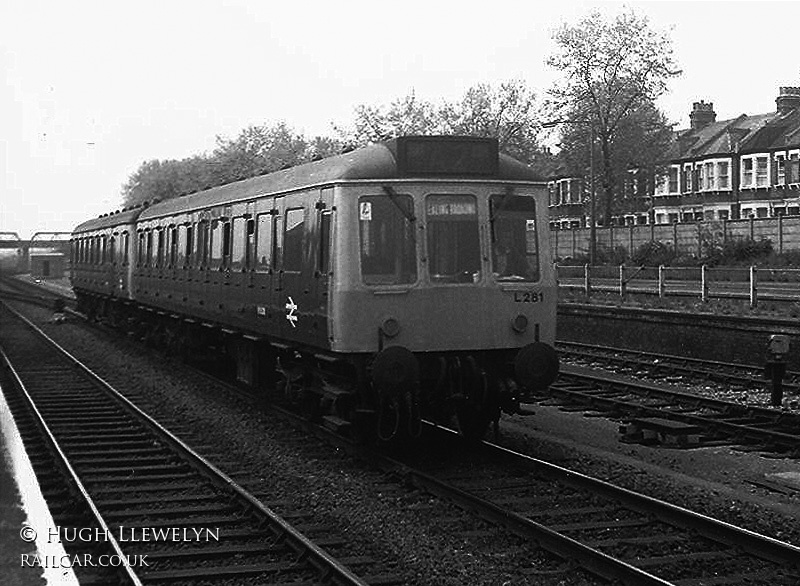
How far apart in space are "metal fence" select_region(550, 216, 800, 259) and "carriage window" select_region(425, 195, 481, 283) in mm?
23306

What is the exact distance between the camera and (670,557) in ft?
25.5

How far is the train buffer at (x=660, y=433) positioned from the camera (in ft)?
39.7

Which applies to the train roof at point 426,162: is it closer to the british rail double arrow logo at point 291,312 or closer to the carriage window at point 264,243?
the british rail double arrow logo at point 291,312

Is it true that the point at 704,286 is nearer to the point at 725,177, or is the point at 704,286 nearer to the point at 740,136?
the point at 725,177

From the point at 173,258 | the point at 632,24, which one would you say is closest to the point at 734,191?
the point at 632,24

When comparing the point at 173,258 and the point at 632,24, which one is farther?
the point at 632,24

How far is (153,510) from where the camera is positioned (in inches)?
372

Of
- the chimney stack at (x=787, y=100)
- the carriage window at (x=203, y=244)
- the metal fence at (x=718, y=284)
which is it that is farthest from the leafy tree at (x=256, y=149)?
the carriage window at (x=203, y=244)

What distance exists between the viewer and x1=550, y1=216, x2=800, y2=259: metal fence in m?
37.5

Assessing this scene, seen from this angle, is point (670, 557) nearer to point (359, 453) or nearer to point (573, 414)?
point (359, 453)

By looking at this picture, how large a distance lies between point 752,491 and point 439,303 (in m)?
3.39

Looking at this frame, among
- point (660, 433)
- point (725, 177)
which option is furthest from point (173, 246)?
point (725, 177)

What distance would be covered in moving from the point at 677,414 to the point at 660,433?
55.2 inches

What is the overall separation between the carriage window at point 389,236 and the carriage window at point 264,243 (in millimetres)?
2745
